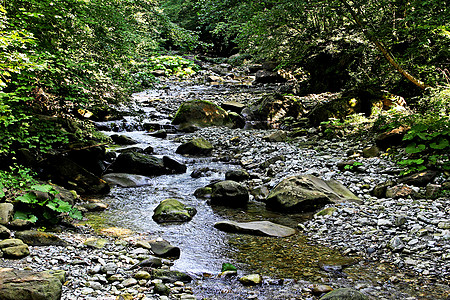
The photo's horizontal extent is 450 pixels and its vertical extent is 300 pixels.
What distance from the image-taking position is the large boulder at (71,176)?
21.5 feet

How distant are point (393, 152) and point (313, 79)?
27.1 feet

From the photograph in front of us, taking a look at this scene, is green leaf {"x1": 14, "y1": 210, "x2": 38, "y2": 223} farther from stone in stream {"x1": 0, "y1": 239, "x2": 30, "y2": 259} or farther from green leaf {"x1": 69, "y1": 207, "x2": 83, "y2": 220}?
stone in stream {"x1": 0, "y1": 239, "x2": 30, "y2": 259}

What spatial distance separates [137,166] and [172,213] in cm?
317

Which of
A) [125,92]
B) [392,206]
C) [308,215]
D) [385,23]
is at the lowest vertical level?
[308,215]

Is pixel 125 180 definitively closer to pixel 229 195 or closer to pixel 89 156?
pixel 89 156

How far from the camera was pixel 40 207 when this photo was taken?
4.75 meters

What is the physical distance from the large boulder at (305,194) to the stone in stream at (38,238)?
12.5ft

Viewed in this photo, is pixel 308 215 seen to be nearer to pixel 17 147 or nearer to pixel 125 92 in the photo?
pixel 125 92

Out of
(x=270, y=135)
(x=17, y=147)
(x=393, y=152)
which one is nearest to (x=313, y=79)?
(x=270, y=135)

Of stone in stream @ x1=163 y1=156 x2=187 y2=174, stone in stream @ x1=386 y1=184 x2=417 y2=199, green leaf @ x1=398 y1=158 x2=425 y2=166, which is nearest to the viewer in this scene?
stone in stream @ x1=386 y1=184 x2=417 y2=199

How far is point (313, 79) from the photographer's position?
48.0 ft

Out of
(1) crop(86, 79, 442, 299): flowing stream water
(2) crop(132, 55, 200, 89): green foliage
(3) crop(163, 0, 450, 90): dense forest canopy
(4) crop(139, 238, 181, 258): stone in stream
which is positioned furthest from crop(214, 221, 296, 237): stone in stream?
(2) crop(132, 55, 200, 89): green foliage

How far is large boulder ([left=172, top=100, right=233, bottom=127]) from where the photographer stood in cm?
1308

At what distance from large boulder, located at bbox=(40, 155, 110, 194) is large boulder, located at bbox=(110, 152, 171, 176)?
4.29 ft
